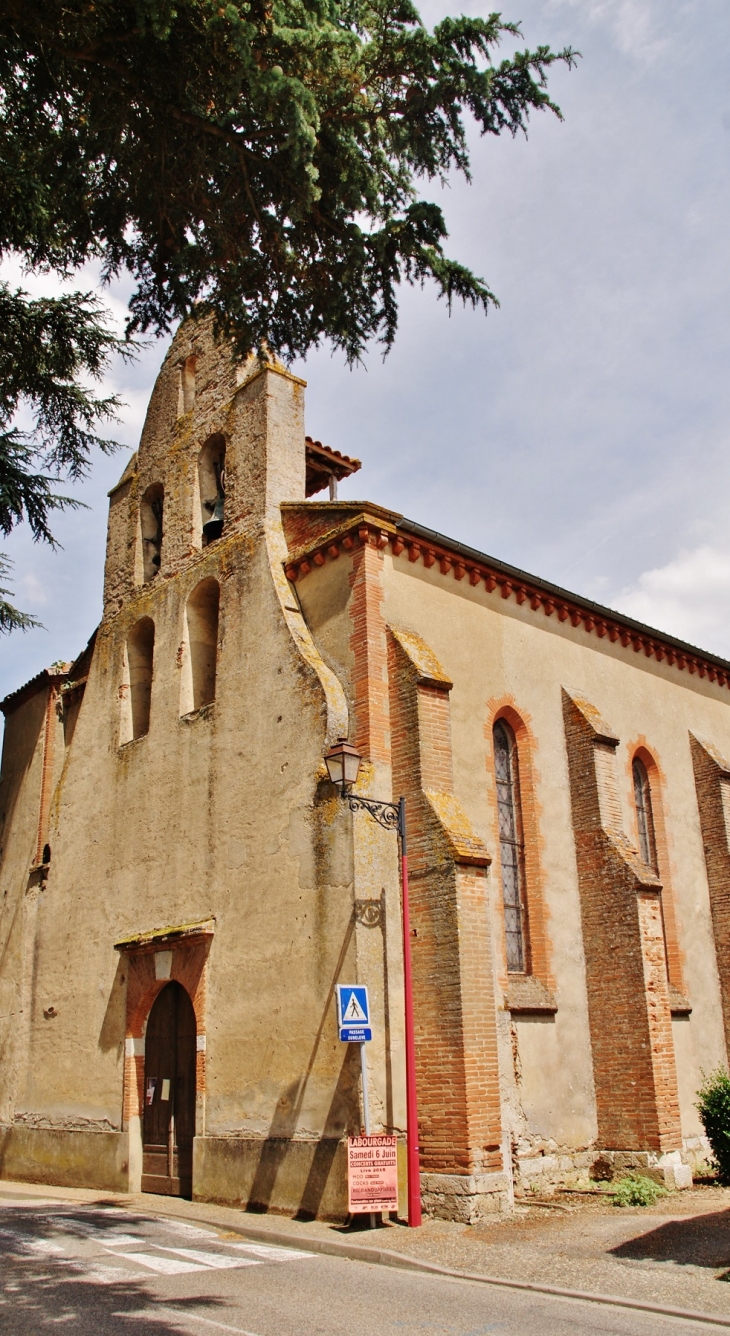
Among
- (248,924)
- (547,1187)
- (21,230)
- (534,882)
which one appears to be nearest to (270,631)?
(248,924)

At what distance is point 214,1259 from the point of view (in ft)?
31.1

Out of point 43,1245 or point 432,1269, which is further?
point 43,1245

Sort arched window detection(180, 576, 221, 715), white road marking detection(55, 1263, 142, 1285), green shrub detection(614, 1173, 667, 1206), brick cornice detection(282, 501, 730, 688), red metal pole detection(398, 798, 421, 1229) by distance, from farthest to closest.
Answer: arched window detection(180, 576, 221, 715), brick cornice detection(282, 501, 730, 688), green shrub detection(614, 1173, 667, 1206), red metal pole detection(398, 798, 421, 1229), white road marking detection(55, 1263, 142, 1285)

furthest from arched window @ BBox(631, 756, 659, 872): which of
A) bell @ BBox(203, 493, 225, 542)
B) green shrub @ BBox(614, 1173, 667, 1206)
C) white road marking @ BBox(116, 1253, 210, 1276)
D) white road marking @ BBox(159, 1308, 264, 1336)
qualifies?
white road marking @ BBox(159, 1308, 264, 1336)

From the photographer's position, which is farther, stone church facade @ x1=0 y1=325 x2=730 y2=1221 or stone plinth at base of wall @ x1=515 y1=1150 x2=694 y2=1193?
stone plinth at base of wall @ x1=515 y1=1150 x2=694 y2=1193

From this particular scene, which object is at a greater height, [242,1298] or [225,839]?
[225,839]

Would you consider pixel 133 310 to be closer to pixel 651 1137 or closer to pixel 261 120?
pixel 261 120

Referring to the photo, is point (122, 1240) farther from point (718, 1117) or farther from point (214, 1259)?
point (718, 1117)

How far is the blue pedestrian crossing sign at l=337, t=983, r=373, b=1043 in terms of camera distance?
1089 cm

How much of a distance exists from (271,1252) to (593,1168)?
5136 mm

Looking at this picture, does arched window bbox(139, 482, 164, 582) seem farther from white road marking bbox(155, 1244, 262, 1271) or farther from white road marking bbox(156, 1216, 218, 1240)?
white road marking bbox(155, 1244, 262, 1271)

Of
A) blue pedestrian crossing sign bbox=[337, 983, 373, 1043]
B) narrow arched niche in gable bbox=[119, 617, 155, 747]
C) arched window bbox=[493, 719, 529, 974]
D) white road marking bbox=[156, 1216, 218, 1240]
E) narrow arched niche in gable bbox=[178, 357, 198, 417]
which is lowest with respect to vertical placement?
white road marking bbox=[156, 1216, 218, 1240]

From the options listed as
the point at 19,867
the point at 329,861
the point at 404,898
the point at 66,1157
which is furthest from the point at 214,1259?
the point at 19,867

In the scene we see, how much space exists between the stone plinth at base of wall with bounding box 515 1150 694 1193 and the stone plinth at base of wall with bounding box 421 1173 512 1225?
1.57 metres
